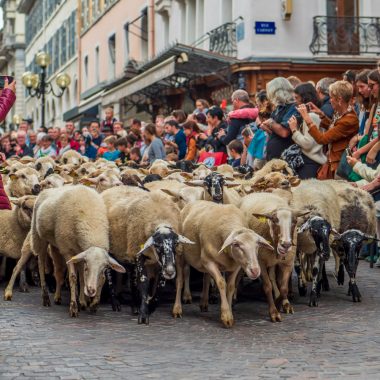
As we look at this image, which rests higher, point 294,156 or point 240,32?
point 240,32

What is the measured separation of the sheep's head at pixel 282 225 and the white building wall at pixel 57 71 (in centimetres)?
4184

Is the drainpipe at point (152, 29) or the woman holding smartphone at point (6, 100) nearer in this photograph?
the woman holding smartphone at point (6, 100)

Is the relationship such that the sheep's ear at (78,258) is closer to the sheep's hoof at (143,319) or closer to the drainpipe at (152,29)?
the sheep's hoof at (143,319)

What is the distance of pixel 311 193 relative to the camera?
1005cm

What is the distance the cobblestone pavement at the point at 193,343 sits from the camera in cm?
667

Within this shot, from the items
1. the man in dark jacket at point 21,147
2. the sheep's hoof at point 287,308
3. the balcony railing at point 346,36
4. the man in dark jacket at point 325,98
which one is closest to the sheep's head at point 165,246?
the sheep's hoof at point 287,308

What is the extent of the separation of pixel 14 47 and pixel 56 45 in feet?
98.9

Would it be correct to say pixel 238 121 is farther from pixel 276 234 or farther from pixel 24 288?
pixel 276 234

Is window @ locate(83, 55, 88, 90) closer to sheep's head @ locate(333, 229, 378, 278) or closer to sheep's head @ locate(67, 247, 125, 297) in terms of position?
sheep's head @ locate(333, 229, 378, 278)

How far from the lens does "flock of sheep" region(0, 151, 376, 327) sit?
878 centimetres

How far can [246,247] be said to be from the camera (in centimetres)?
839

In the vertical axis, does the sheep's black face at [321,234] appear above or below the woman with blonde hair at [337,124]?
below

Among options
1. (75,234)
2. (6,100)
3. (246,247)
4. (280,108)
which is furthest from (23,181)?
(246,247)

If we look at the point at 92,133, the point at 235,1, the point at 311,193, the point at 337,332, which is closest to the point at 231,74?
the point at 235,1
